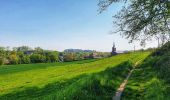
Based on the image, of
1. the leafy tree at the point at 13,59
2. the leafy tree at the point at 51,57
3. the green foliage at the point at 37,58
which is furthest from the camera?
the leafy tree at the point at 51,57

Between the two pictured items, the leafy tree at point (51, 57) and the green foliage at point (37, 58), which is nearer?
the green foliage at point (37, 58)

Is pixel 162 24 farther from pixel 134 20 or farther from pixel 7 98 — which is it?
pixel 7 98

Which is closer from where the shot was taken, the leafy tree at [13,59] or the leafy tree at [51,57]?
the leafy tree at [13,59]

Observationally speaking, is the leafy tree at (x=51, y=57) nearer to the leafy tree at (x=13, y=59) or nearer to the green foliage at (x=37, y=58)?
the green foliage at (x=37, y=58)

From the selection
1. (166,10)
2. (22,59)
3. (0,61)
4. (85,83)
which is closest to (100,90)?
(85,83)

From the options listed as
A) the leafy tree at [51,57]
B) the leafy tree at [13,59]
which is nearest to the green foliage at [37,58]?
the leafy tree at [51,57]

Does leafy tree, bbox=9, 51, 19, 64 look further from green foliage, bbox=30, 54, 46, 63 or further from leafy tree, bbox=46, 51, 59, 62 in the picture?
leafy tree, bbox=46, 51, 59, 62

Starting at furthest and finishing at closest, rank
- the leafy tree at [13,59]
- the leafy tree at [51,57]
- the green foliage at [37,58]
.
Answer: the leafy tree at [51,57]
the green foliage at [37,58]
the leafy tree at [13,59]

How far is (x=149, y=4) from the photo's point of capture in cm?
2420

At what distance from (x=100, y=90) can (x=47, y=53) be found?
157 metres

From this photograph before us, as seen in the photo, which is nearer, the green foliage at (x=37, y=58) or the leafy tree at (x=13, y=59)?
the leafy tree at (x=13, y=59)

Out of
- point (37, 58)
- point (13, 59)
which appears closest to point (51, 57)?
point (37, 58)

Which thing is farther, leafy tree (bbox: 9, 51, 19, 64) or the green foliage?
the green foliage

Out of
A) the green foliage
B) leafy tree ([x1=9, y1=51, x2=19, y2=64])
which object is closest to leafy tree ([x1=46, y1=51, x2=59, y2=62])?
the green foliage
